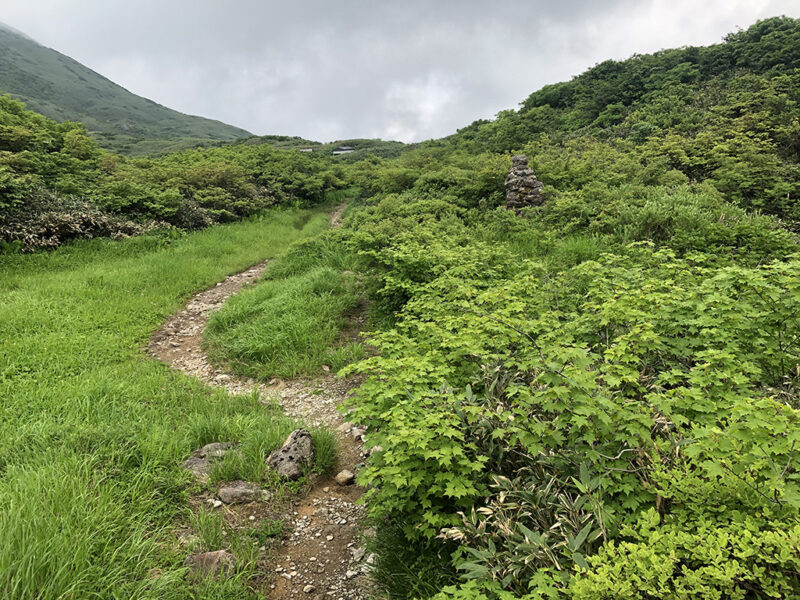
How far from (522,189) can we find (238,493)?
421 inches

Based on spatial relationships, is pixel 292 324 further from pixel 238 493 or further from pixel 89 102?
pixel 89 102

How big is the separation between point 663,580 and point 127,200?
50.3 feet

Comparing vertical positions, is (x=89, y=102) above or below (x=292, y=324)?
above

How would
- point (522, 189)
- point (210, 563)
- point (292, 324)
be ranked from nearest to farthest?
point (210, 563), point (292, 324), point (522, 189)

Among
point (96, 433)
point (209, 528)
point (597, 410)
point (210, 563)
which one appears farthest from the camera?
point (96, 433)

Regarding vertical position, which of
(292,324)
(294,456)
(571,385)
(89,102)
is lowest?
Result: (294,456)

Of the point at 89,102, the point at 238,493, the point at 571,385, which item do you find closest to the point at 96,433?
the point at 238,493

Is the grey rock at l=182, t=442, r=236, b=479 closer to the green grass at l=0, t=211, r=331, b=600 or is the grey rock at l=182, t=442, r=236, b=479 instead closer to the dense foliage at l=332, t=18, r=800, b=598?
the green grass at l=0, t=211, r=331, b=600

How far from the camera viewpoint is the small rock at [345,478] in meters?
4.17

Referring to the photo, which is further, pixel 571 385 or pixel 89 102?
pixel 89 102

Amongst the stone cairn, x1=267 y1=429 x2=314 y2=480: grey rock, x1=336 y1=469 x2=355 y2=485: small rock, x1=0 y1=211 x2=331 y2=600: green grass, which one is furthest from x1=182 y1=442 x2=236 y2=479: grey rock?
the stone cairn

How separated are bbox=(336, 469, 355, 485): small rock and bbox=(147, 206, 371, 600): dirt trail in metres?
0.05

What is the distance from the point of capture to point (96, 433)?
3.94 m

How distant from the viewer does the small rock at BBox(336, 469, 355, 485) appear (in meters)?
4.17
